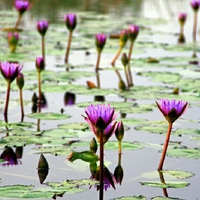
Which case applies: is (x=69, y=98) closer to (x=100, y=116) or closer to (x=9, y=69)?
(x=9, y=69)

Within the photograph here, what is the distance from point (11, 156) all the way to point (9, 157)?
2 cm

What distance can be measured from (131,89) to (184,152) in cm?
141

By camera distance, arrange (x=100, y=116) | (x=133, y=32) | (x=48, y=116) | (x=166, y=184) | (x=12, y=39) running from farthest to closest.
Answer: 1. (x=12, y=39)
2. (x=133, y=32)
3. (x=48, y=116)
4. (x=166, y=184)
5. (x=100, y=116)

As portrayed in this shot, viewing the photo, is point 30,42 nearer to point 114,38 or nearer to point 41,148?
point 114,38

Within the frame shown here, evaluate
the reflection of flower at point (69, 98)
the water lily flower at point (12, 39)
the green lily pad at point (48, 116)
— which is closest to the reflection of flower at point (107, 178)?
the green lily pad at point (48, 116)

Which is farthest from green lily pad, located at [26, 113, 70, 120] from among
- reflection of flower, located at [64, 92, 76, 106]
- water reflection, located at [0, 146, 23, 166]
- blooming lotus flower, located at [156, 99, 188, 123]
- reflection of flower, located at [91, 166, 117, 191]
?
blooming lotus flower, located at [156, 99, 188, 123]

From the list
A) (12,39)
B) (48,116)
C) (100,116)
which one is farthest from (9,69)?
(12,39)

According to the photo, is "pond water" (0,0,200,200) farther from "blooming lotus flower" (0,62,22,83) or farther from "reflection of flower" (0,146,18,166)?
"blooming lotus flower" (0,62,22,83)

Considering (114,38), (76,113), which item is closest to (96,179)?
(76,113)

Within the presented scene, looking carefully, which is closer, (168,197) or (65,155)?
(168,197)

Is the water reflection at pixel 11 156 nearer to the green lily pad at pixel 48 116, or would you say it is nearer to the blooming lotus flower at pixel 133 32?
the green lily pad at pixel 48 116

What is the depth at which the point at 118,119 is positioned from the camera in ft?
10.2

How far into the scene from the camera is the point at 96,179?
2184 millimetres

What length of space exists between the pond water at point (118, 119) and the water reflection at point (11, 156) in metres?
0.01
